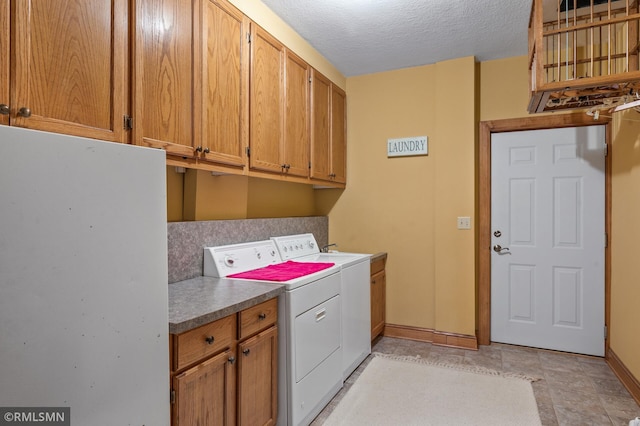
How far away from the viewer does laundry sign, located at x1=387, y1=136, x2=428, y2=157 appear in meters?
3.53

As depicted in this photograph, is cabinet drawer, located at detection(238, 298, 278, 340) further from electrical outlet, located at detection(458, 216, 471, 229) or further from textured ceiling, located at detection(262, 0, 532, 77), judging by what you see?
electrical outlet, located at detection(458, 216, 471, 229)

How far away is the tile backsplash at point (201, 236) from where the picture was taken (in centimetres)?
208

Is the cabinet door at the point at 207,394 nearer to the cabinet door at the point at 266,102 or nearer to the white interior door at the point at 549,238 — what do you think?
the cabinet door at the point at 266,102

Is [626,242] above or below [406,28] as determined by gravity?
below

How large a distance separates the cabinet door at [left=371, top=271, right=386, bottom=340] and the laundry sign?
118 centimetres

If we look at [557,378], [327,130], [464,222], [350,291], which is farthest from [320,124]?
[557,378]

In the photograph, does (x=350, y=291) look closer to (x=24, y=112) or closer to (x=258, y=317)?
(x=258, y=317)

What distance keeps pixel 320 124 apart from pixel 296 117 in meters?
0.45

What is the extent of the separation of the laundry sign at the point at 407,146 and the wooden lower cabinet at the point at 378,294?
1016mm

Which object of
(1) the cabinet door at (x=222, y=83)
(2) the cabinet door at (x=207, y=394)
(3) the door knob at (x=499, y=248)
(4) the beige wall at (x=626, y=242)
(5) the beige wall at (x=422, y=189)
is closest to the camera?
(2) the cabinet door at (x=207, y=394)

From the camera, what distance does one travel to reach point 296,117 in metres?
2.83

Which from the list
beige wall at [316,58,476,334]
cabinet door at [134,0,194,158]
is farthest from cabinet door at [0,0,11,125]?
beige wall at [316,58,476,334]
